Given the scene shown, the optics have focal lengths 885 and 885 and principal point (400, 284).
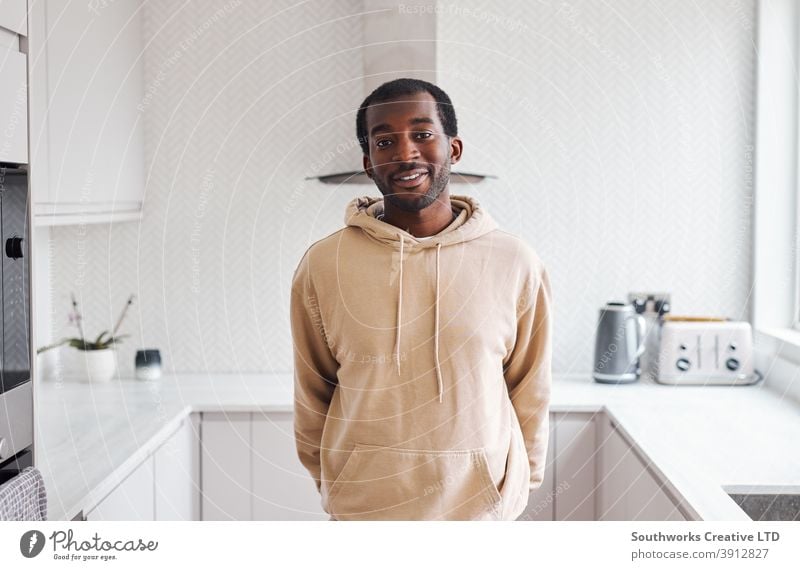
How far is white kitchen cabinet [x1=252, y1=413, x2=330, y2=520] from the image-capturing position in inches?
34.1

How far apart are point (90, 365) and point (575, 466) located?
621mm

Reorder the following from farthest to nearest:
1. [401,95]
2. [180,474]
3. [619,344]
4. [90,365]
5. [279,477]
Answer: [619,344] → [90,365] → [180,474] → [279,477] → [401,95]

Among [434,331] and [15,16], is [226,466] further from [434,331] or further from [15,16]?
[15,16]

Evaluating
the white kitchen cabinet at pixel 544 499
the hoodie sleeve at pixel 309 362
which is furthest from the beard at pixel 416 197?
the white kitchen cabinet at pixel 544 499

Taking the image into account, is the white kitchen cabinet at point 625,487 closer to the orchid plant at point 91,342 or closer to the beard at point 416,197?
the beard at point 416,197

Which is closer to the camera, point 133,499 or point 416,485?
point 416,485

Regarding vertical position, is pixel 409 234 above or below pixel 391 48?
below

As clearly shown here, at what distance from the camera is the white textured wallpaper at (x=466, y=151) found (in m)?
0.91

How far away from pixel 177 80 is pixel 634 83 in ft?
1.66

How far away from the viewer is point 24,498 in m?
0.77

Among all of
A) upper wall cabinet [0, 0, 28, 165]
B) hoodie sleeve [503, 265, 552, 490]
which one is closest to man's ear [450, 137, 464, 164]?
hoodie sleeve [503, 265, 552, 490]


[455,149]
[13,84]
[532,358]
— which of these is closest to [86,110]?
[13,84]

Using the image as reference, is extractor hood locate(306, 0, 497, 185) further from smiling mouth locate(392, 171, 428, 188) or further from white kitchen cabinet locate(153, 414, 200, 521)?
white kitchen cabinet locate(153, 414, 200, 521)
